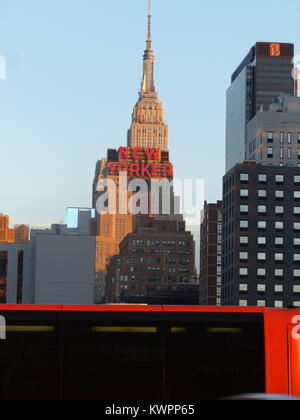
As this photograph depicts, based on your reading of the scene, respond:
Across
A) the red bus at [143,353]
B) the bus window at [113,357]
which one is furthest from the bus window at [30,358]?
the bus window at [113,357]

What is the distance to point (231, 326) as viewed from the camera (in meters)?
18.4

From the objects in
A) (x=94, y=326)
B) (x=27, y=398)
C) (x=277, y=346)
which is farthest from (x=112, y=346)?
(x=277, y=346)

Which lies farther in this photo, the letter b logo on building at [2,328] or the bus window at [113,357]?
the letter b logo on building at [2,328]

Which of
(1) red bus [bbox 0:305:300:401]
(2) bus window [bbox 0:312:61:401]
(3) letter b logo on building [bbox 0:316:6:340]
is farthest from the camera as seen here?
(3) letter b logo on building [bbox 0:316:6:340]

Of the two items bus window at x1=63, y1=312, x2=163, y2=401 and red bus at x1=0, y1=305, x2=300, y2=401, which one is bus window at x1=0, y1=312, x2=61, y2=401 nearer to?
red bus at x1=0, y1=305, x2=300, y2=401

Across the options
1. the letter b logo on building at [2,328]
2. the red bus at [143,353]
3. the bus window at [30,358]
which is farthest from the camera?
the letter b logo on building at [2,328]

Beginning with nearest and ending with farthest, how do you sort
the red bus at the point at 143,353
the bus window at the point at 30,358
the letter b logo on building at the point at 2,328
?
the bus window at the point at 30,358 < the red bus at the point at 143,353 < the letter b logo on building at the point at 2,328

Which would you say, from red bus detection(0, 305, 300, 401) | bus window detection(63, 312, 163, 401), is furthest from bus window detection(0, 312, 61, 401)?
bus window detection(63, 312, 163, 401)

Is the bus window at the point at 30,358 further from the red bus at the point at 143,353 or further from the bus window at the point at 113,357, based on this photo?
the bus window at the point at 113,357

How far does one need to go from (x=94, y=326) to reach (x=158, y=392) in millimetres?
1624

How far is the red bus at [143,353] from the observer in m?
17.8

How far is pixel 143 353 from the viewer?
59.0ft

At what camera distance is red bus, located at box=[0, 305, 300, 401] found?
17844mm

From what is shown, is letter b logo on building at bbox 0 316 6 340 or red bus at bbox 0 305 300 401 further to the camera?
letter b logo on building at bbox 0 316 6 340
